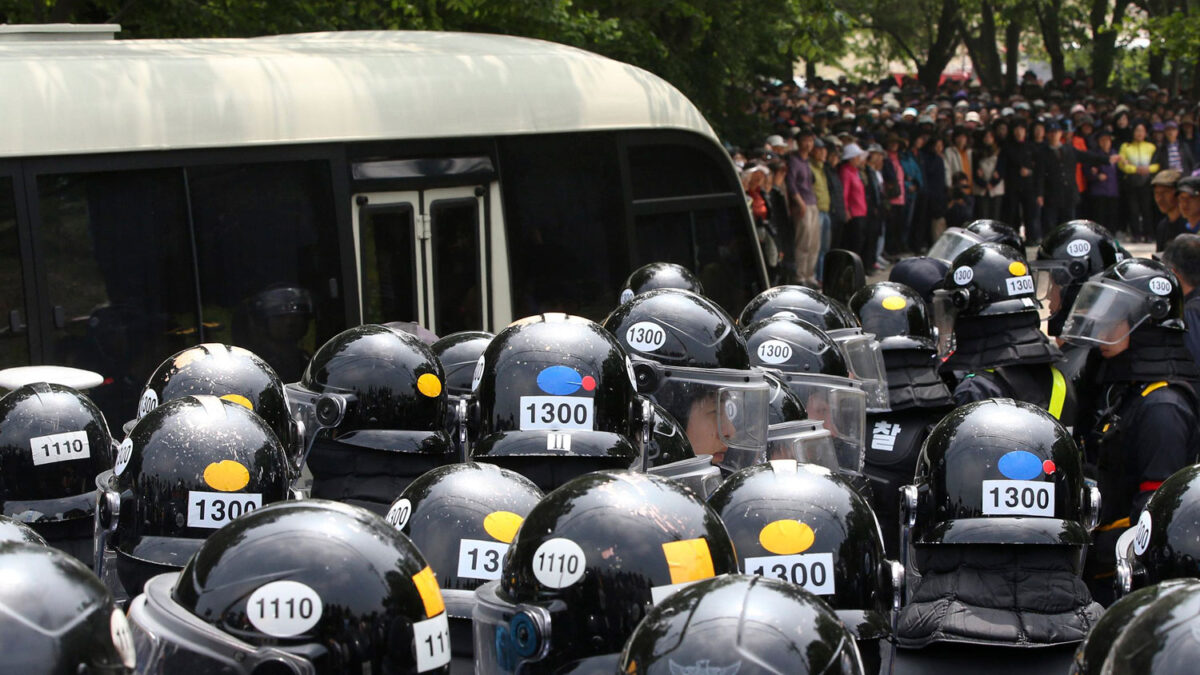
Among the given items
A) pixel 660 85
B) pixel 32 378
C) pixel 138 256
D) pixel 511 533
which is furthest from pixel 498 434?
pixel 660 85

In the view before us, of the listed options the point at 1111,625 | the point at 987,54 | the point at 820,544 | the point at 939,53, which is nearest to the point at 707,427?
the point at 820,544

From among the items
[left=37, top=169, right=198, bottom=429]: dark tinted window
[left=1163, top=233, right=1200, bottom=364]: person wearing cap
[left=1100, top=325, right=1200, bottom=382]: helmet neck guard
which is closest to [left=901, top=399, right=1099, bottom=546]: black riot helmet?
[left=1100, top=325, right=1200, bottom=382]: helmet neck guard

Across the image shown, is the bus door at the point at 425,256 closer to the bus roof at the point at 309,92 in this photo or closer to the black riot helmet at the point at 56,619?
the bus roof at the point at 309,92

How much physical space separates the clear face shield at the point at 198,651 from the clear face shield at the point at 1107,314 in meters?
4.14

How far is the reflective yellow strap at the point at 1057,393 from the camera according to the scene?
6.76 meters

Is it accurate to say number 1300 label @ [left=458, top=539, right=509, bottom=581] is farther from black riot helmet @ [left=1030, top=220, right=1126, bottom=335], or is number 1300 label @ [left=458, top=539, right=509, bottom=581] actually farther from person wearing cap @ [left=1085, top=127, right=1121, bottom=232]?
person wearing cap @ [left=1085, top=127, right=1121, bottom=232]

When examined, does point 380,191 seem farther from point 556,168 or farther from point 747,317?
point 747,317

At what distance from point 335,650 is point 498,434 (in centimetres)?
171

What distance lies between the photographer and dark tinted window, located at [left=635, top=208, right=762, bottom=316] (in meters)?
10.1

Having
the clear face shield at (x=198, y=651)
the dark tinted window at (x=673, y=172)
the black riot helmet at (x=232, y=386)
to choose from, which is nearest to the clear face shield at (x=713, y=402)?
the black riot helmet at (x=232, y=386)

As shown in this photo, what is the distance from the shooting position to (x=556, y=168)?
9.72 metres

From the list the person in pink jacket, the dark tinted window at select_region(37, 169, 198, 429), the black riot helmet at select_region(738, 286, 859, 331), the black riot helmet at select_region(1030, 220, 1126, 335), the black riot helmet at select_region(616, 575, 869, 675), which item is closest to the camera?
the black riot helmet at select_region(616, 575, 869, 675)

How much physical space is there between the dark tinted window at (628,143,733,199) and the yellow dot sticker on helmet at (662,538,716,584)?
675cm

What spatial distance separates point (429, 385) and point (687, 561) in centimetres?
214
